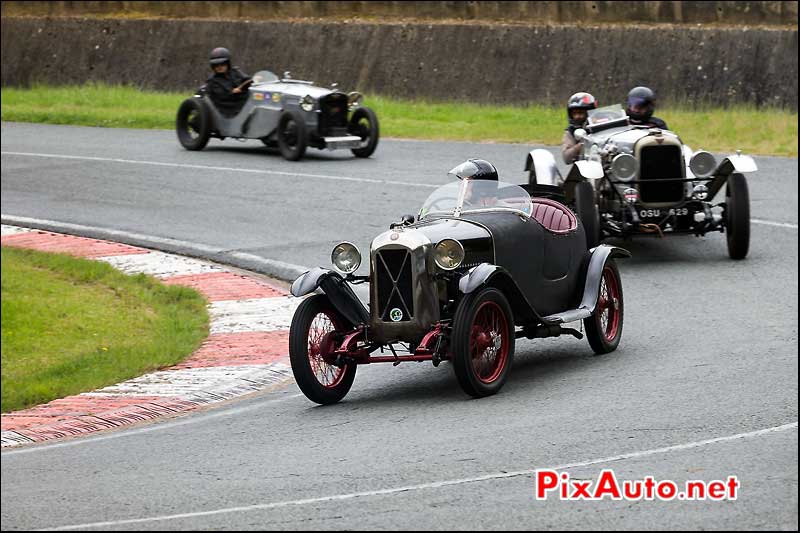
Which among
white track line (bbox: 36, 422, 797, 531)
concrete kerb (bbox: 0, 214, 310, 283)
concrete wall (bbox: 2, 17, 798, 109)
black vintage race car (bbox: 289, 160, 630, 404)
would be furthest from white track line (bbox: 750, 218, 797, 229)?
concrete wall (bbox: 2, 17, 798, 109)

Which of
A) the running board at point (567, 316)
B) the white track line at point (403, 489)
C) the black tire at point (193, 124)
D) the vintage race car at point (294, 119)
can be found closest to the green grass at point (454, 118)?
the vintage race car at point (294, 119)

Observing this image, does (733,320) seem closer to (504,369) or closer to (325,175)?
(504,369)

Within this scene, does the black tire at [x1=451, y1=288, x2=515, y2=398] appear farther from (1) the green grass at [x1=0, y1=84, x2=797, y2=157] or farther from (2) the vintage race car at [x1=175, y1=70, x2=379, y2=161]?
(1) the green grass at [x1=0, y1=84, x2=797, y2=157]

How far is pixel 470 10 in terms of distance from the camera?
29.1 meters

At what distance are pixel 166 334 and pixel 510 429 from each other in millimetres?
4073

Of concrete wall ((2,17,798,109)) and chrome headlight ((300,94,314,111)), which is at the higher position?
concrete wall ((2,17,798,109))

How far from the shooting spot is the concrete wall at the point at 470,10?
26484 mm

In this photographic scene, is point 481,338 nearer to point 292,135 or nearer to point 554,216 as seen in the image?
point 554,216

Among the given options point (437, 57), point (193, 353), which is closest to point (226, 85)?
point (437, 57)

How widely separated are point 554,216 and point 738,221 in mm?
4062

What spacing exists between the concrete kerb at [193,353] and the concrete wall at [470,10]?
14499 mm

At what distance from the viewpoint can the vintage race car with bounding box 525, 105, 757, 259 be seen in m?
13.4

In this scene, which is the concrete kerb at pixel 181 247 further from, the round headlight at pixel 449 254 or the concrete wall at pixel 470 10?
the concrete wall at pixel 470 10

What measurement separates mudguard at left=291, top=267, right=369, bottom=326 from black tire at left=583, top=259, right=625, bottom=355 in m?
1.74
